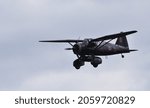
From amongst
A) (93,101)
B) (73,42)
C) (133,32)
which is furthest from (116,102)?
(73,42)

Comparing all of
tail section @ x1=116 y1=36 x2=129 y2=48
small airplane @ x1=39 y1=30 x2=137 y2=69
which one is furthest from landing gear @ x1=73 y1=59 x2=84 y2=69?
tail section @ x1=116 y1=36 x2=129 y2=48

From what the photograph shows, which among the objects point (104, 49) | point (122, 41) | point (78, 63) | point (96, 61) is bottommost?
point (78, 63)

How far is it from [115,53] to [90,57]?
3635 millimetres

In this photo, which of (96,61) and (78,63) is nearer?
(78,63)

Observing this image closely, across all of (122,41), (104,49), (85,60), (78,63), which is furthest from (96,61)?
(122,41)

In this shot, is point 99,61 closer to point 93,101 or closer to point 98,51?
point 98,51

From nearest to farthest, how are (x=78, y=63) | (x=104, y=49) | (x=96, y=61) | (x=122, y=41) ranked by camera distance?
(x=78, y=63) < (x=96, y=61) < (x=104, y=49) < (x=122, y=41)

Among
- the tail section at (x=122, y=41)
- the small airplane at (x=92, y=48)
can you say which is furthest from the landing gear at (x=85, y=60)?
the tail section at (x=122, y=41)

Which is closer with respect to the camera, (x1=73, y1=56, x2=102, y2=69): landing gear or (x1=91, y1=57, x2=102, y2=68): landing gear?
(x1=73, y1=56, x2=102, y2=69): landing gear

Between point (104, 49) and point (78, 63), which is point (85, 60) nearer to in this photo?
point (78, 63)

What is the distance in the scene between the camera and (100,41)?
242 feet

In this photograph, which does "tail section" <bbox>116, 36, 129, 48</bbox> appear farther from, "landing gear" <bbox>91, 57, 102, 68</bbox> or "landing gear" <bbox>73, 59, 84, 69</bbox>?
"landing gear" <bbox>73, 59, 84, 69</bbox>

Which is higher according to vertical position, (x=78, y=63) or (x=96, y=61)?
(x=96, y=61)

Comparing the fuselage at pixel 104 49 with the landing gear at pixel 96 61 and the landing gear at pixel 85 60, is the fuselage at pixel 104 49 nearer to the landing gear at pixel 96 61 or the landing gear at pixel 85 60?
the landing gear at pixel 85 60
